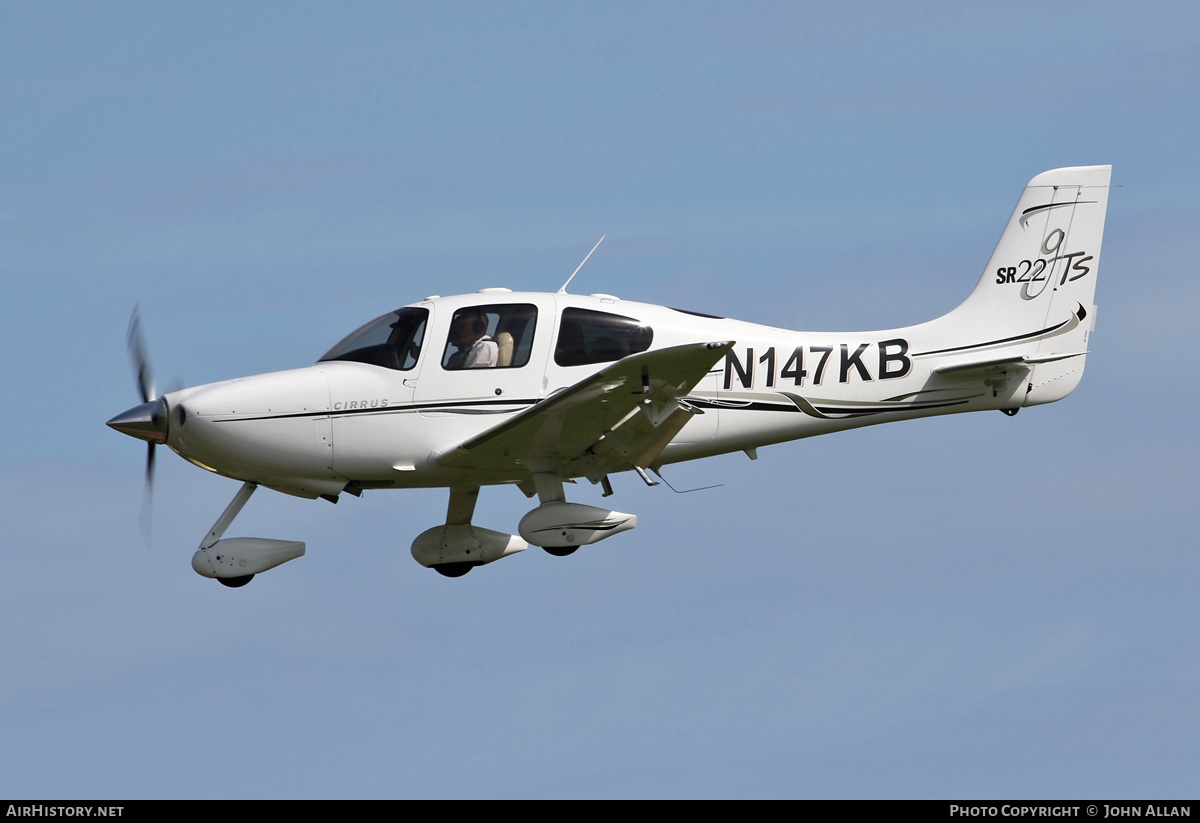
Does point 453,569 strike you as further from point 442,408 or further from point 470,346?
point 470,346

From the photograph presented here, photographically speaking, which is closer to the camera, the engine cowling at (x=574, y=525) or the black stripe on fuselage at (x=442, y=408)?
the engine cowling at (x=574, y=525)

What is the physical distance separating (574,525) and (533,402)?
4.36 feet

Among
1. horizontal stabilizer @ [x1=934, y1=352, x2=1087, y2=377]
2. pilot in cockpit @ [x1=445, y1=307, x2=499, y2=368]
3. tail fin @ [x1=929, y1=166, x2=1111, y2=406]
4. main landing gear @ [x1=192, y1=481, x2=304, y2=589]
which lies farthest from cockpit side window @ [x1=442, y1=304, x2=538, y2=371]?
tail fin @ [x1=929, y1=166, x2=1111, y2=406]

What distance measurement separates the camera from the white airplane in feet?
48.2

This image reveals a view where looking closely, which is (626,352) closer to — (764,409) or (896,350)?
(764,409)

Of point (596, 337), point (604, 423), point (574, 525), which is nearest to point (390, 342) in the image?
point (596, 337)

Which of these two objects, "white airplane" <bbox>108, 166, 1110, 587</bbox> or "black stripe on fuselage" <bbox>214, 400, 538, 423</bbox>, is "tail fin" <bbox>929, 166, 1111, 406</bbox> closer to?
"white airplane" <bbox>108, 166, 1110, 587</bbox>

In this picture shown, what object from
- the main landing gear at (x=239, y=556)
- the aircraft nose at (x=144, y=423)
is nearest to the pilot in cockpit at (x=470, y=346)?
the main landing gear at (x=239, y=556)

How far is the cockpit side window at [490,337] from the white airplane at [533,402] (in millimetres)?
14

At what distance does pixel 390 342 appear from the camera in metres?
15.2

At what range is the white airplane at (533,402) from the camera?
14703 mm

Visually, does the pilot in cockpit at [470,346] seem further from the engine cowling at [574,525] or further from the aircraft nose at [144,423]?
the aircraft nose at [144,423]

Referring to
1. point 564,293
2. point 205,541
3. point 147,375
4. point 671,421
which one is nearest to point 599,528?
point 671,421

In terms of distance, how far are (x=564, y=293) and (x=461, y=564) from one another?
3199 millimetres
